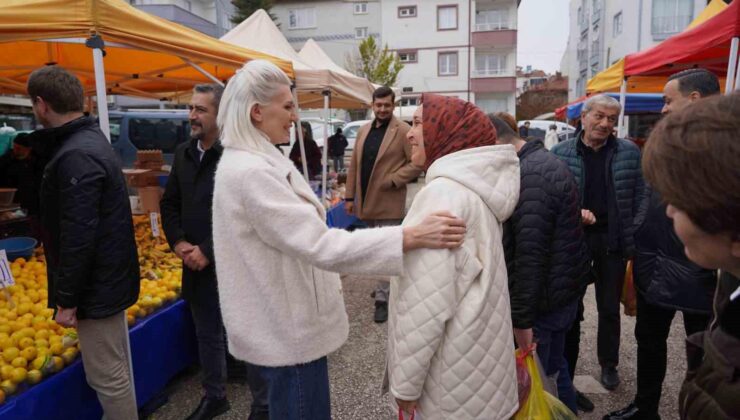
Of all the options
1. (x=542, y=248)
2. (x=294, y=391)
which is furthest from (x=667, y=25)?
(x=294, y=391)

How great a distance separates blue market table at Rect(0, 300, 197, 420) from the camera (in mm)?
2210

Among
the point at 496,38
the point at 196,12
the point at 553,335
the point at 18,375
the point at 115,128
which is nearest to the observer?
the point at 18,375

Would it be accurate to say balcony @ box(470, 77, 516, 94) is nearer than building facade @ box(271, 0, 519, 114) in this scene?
Yes

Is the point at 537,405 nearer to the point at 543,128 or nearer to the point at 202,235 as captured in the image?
the point at 202,235

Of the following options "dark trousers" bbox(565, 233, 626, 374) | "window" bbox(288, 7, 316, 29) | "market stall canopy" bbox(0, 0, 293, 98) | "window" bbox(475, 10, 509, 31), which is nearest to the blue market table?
"market stall canopy" bbox(0, 0, 293, 98)

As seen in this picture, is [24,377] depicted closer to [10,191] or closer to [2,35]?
[2,35]

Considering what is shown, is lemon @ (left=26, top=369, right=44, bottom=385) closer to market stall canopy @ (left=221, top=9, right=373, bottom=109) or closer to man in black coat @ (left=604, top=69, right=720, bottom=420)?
man in black coat @ (left=604, top=69, right=720, bottom=420)

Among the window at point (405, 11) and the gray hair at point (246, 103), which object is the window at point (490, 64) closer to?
the window at point (405, 11)

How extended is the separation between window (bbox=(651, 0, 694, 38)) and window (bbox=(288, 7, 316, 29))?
68.4 ft

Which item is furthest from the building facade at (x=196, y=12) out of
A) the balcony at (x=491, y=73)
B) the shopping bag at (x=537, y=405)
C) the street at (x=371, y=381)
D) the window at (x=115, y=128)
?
the shopping bag at (x=537, y=405)

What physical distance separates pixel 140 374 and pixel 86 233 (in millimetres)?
1217

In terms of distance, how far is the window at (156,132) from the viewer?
10.0 m

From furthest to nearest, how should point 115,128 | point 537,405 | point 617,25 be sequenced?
point 617,25, point 115,128, point 537,405

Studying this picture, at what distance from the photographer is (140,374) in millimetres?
2816
